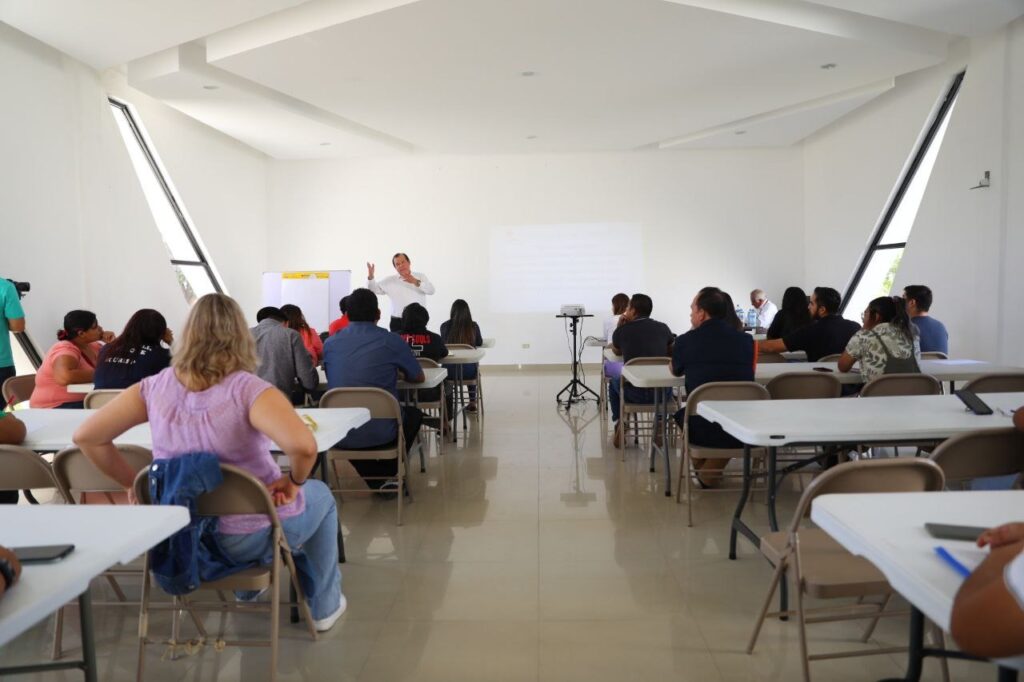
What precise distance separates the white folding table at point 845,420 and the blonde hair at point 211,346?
5.74ft

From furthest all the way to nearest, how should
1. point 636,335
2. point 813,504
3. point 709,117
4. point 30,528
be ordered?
1. point 709,117
2. point 636,335
3. point 813,504
4. point 30,528

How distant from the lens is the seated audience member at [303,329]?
226 inches

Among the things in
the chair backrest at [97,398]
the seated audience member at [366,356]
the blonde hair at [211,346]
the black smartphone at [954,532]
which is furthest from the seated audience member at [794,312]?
the chair backrest at [97,398]

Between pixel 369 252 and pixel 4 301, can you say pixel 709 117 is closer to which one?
pixel 369 252

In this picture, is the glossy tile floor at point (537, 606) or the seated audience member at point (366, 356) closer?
Answer: the glossy tile floor at point (537, 606)

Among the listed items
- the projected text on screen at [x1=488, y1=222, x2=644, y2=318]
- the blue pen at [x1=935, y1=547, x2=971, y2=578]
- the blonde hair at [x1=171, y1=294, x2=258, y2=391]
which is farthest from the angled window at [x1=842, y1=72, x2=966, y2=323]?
the blonde hair at [x1=171, y1=294, x2=258, y2=391]

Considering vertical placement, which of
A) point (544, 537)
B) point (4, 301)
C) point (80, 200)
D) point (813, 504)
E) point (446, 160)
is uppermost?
point (446, 160)

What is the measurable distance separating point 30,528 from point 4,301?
430 cm

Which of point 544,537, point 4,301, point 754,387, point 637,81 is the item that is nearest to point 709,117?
point 637,81

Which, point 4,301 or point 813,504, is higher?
point 4,301

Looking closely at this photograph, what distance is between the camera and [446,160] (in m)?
11.2

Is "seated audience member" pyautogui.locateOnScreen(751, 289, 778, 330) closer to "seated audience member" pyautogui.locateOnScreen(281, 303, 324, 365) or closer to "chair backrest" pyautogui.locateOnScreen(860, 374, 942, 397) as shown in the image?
"seated audience member" pyautogui.locateOnScreen(281, 303, 324, 365)

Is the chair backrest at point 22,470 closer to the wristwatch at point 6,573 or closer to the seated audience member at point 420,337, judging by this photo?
the wristwatch at point 6,573

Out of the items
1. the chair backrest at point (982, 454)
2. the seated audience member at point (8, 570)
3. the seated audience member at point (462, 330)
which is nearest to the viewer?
the seated audience member at point (8, 570)
